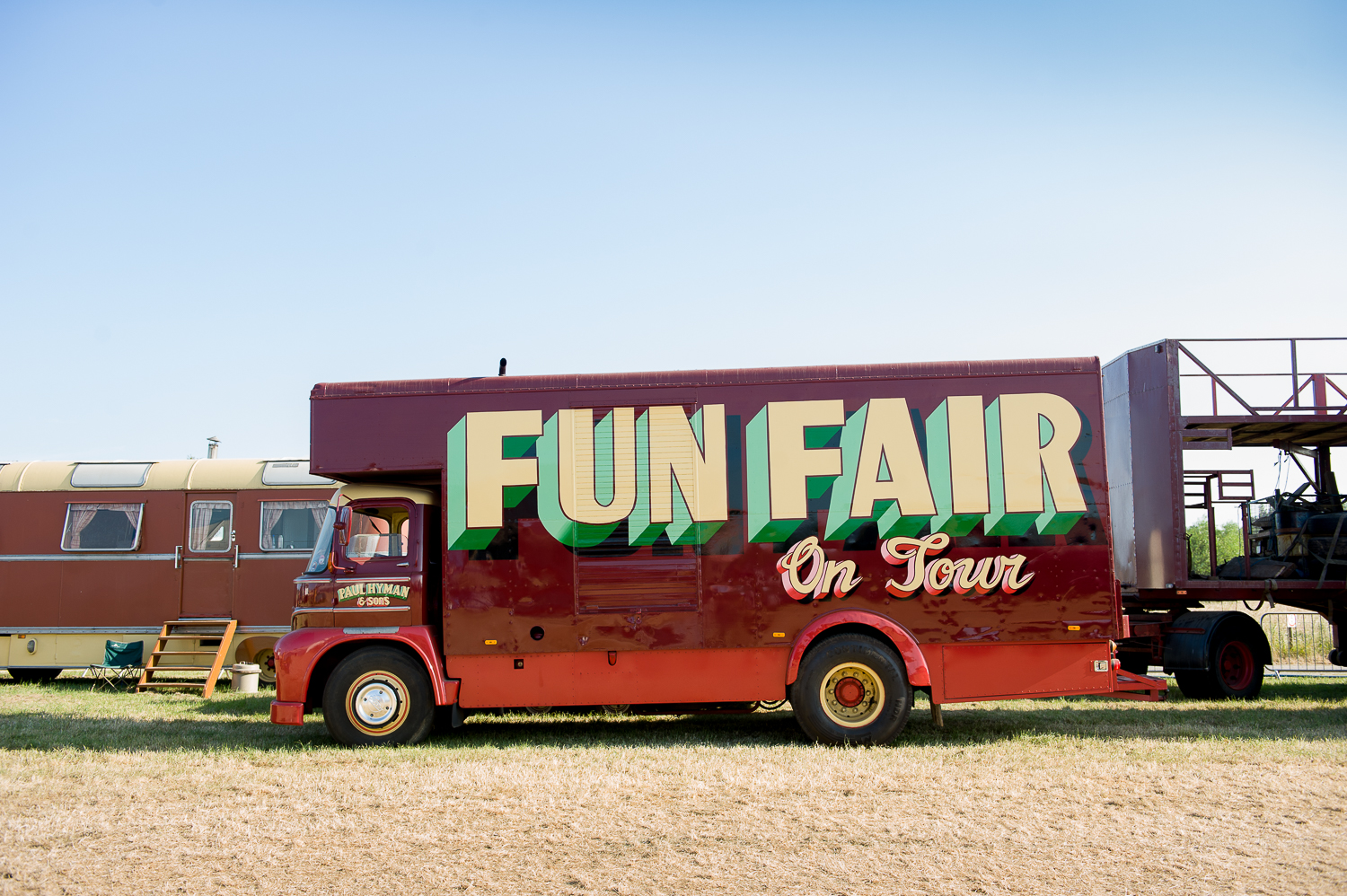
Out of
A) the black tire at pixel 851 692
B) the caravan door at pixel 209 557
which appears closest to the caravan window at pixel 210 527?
the caravan door at pixel 209 557

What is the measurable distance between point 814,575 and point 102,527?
37.5 ft

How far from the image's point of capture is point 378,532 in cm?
954

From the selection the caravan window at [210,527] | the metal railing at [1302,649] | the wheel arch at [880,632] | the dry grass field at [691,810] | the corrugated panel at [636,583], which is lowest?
the metal railing at [1302,649]

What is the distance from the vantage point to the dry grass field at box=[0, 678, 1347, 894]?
16.8ft

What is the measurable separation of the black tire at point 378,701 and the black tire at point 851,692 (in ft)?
11.4

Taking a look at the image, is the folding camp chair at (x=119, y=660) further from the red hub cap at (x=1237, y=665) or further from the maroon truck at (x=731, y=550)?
the red hub cap at (x=1237, y=665)

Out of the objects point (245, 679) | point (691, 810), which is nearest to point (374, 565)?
point (691, 810)

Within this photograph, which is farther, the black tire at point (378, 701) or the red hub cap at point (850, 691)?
the black tire at point (378, 701)

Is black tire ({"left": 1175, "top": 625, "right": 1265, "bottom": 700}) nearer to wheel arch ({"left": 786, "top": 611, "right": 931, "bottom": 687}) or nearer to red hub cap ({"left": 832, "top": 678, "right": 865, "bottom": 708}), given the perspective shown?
wheel arch ({"left": 786, "top": 611, "right": 931, "bottom": 687})

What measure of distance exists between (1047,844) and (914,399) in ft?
14.7

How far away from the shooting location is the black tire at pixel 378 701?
9109 mm

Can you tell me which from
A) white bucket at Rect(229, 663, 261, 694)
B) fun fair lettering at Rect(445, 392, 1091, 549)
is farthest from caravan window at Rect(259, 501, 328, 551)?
fun fair lettering at Rect(445, 392, 1091, 549)

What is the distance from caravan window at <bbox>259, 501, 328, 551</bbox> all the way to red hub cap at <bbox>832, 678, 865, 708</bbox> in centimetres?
878

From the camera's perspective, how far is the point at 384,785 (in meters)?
7.27
